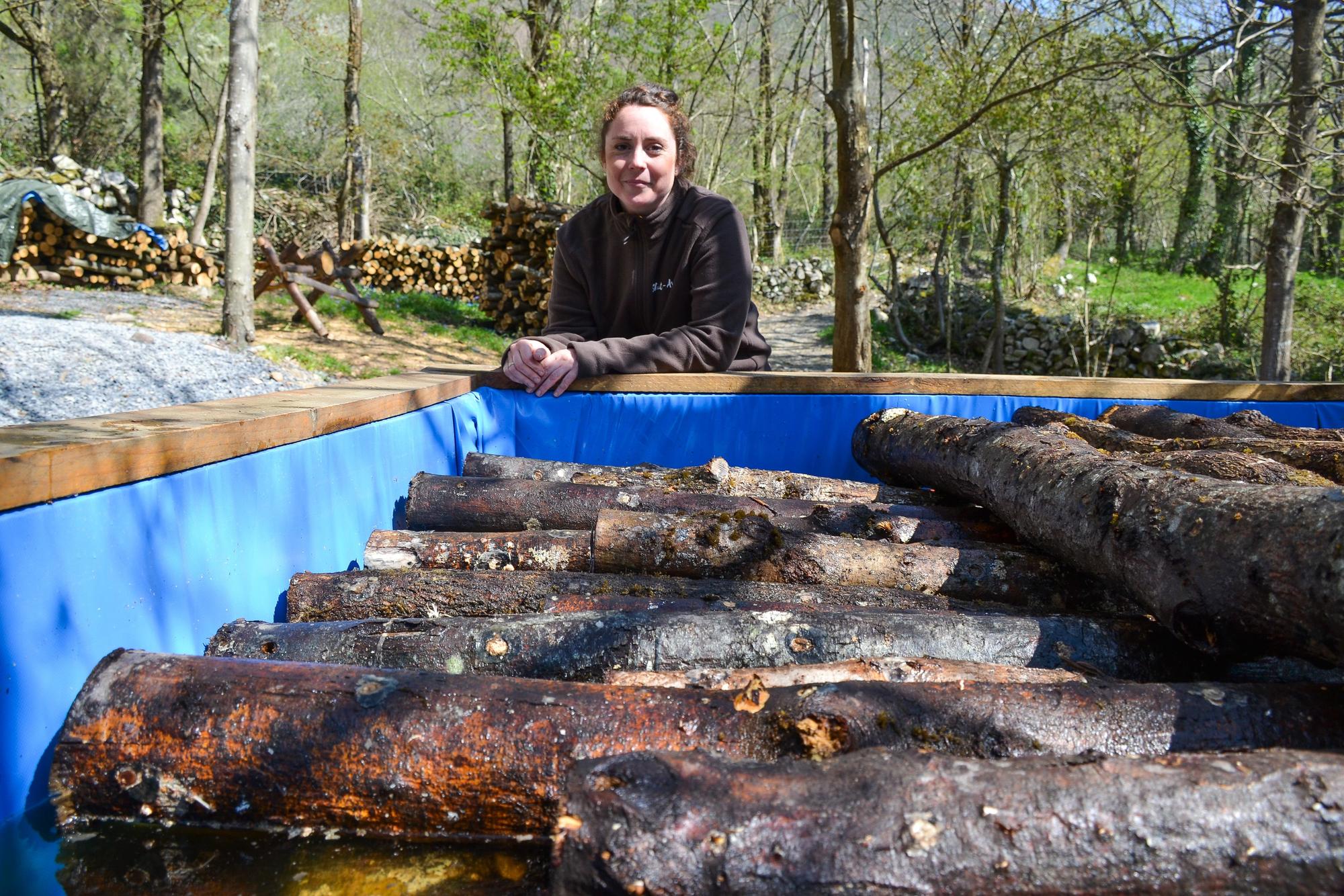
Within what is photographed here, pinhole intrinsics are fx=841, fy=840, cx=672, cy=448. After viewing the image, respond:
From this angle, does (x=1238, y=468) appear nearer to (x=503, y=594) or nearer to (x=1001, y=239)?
(x=503, y=594)

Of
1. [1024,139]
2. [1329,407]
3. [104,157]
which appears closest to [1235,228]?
[1024,139]

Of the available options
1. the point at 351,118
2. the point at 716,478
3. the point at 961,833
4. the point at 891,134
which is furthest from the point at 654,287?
the point at 351,118

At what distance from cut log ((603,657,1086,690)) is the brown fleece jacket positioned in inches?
85.4

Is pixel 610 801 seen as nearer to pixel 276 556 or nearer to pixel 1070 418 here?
pixel 276 556

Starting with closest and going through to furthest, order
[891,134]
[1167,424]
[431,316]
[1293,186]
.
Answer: [1167,424], [1293,186], [891,134], [431,316]

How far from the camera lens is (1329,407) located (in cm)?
386

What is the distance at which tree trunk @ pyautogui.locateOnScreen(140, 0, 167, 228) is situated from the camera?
Answer: 16391 mm

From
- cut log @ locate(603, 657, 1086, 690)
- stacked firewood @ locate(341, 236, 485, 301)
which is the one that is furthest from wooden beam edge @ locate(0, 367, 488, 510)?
stacked firewood @ locate(341, 236, 485, 301)

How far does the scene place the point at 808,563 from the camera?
202 cm

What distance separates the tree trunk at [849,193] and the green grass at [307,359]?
18.5 feet

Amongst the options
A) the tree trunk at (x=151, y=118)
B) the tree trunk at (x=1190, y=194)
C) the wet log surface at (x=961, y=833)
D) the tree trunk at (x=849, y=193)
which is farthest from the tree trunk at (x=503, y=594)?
the tree trunk at (x=151, y=118)

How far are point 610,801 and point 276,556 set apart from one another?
1323mm

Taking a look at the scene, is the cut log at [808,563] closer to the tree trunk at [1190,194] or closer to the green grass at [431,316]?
the green grass at [431,316]

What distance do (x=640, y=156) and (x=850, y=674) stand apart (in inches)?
105
